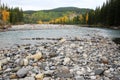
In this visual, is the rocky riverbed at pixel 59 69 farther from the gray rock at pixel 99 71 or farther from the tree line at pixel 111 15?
the tree line at pixel 111 15

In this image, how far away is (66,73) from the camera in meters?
10.8

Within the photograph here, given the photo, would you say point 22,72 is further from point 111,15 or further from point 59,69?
point 111,15

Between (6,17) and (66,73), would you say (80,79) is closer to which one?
(66,73)

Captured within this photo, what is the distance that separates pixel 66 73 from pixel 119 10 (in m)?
73.7

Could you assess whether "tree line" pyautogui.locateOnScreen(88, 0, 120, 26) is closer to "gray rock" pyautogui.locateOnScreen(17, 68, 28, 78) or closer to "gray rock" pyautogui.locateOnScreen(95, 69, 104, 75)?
"gray rock" pyautogui.locateOnScreen(95, 69, 104, 75)

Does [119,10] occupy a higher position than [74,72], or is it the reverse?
[119,10]

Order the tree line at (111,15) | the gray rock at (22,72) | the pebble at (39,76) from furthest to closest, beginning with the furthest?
1. the tree line at (111,15)
2. the gray rock at (22,72)
3. the pebble at (39,76)

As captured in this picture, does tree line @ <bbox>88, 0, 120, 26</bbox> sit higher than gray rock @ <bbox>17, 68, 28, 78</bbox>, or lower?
higher

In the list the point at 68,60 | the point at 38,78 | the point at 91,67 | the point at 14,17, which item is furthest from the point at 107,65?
the point at 14,17

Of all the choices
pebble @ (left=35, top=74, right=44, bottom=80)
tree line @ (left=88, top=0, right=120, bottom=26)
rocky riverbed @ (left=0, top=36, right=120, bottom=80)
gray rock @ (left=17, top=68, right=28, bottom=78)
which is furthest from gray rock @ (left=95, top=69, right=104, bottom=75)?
tree line @ (left=88, top=0, right=120, bottom=26)

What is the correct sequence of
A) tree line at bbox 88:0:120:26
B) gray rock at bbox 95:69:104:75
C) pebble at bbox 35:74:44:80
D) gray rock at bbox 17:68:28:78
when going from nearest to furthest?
pebble at bbox 35:74:44:80 < gray rock at bbox 17:68:28:78 < gray rock at bbox 95:69:104:75 < tree line at bbox 88:0:120:26

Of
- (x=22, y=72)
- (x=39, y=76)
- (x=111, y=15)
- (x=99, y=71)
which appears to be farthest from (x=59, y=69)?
(x=111, y=15)

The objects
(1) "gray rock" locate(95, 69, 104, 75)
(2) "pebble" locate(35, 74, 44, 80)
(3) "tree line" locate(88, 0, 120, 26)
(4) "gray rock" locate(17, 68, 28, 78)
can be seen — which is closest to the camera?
(2) "pebble" locate(35, 74, 44, 80)

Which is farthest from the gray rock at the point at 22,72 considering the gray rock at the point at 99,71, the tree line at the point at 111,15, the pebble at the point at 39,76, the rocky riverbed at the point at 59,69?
the tree line at the point at 111,15
